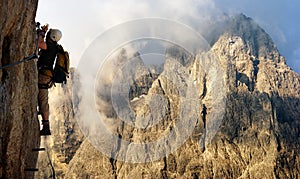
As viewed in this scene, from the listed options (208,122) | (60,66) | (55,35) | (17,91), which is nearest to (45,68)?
(60,66)

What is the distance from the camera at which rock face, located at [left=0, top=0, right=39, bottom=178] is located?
8.78m

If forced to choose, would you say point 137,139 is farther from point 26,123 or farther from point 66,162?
point 26,123

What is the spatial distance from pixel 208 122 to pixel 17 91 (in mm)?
124724

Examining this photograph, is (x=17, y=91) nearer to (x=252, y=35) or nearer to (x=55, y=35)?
(x=55, y=35)

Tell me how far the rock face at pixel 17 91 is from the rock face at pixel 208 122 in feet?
277

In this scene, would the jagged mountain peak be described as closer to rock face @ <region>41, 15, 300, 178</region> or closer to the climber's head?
rock face @ <region>41, 15, 300, 178</region>

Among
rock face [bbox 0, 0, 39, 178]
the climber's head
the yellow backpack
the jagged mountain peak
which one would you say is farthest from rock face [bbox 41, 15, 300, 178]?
rock face [bbox 0, 0, 39, 178]

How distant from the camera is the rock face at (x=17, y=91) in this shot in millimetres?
8781

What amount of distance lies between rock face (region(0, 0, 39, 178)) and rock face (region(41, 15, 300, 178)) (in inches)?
3321

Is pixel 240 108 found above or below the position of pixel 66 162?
above

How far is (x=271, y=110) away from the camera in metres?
130

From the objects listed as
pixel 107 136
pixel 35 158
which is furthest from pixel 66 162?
pixel 35 158

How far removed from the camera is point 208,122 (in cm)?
13175

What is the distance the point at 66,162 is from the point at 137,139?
84.1 feet
